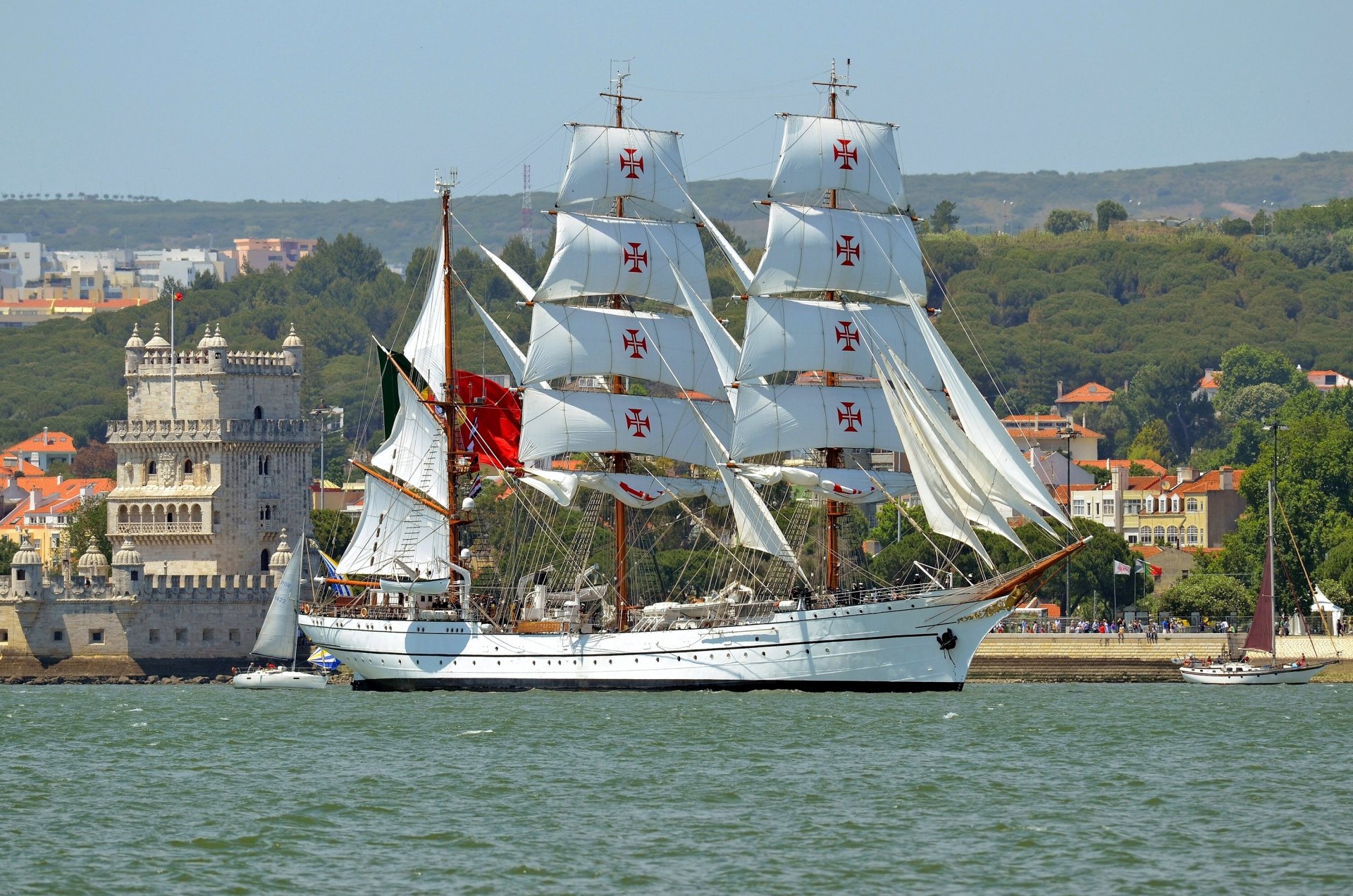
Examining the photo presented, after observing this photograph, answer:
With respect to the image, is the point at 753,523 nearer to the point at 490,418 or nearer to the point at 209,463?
the point at 490,418

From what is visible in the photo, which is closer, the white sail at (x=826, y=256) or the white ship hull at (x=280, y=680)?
the white sail at (x=826, y=256)

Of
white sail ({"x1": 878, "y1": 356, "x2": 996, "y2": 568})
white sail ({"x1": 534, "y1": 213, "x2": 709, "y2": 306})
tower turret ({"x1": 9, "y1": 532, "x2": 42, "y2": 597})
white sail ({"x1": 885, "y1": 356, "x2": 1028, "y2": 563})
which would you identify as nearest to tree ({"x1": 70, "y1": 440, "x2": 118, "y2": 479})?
tower turret ({"x1": 9, "y1": 532, "x2": 42, "y2": 597})

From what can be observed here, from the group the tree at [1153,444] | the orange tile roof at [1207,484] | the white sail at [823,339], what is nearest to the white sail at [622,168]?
the white sail at [823,339]

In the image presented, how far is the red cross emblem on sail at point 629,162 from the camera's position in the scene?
7662 cm

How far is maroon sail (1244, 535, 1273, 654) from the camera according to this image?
82188 mm

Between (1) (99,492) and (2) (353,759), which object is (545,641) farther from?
(1) (99,492)

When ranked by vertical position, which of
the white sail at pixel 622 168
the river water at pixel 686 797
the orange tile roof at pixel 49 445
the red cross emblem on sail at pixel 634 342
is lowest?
the river water at pixel 686 797

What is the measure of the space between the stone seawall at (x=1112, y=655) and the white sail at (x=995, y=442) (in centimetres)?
1580

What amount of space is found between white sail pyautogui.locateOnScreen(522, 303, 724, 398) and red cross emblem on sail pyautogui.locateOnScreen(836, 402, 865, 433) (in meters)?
4.01

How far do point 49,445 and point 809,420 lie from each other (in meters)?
128

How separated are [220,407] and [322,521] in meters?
11.2

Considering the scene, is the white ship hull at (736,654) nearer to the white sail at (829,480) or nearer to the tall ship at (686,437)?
the tall ship at (686,437)

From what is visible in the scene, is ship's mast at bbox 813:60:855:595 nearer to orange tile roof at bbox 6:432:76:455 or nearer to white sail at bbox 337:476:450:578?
white sail at bbox 337:476:450:578

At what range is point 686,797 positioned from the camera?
48.6 metres
